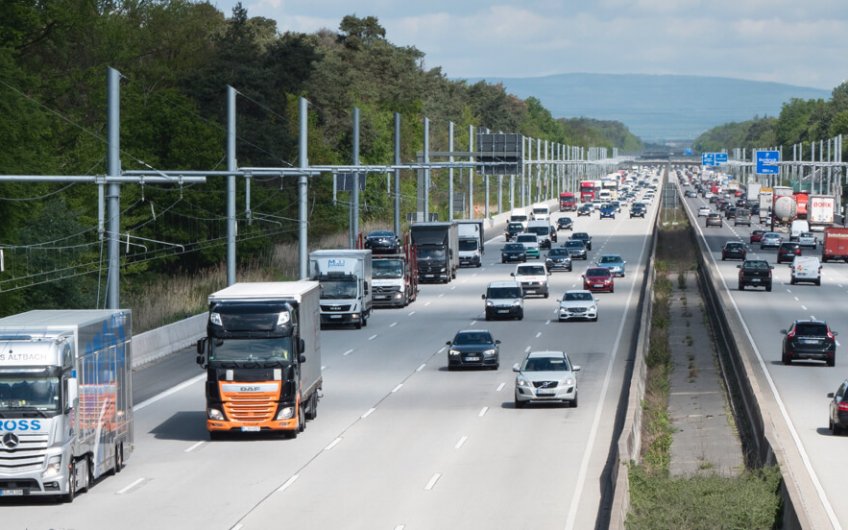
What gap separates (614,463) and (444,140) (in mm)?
157054

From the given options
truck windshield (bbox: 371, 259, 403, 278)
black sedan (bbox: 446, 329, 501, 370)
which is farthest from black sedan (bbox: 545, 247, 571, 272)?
black sedan (bbox: 446, 329, 501, 370)

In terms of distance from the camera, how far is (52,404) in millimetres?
25828

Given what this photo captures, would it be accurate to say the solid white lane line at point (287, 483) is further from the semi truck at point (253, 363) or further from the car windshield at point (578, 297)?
the car windshield at point (578, 297)

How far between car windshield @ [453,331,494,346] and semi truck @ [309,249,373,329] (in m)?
13.2

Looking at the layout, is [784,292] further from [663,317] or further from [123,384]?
[123,384]

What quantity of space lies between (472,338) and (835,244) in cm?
6124

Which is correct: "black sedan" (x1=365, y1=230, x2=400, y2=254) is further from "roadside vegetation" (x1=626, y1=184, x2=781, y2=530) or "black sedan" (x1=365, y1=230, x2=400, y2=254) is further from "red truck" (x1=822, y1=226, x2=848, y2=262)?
"roadside vegetation" (x1=626, y1=184, x2=781, y2=530)

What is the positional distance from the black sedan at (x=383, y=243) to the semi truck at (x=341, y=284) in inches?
542

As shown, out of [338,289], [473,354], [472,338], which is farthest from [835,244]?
[473,354]

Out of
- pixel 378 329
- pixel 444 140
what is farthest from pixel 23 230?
pixel 444 140

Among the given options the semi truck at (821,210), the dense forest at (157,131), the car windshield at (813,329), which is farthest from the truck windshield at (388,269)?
the semi truck at (821,210)

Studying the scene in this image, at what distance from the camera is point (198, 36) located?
146 metres

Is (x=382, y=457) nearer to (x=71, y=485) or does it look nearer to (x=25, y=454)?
(x=71, y=485)

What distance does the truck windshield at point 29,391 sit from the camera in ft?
84.6
